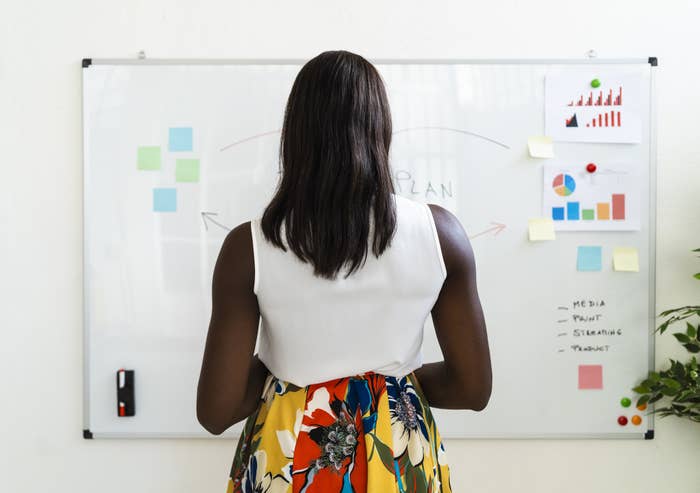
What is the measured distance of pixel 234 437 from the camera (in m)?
1.81

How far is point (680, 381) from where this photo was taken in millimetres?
1757

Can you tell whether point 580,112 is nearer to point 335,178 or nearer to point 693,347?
point 693,347

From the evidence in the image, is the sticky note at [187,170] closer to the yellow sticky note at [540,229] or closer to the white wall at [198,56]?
the white wall at [198,56]

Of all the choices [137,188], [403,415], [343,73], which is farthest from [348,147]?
[137,188]

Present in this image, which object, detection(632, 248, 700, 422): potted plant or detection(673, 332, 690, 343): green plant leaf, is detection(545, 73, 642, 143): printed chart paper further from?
detection(673, 332, 690, 343): green plant leaf

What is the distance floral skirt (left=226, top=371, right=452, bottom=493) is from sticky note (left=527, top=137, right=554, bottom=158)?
1.03 metres

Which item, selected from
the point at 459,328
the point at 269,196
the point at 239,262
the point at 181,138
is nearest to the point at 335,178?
the point at 239,262

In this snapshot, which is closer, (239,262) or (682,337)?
(239,262)

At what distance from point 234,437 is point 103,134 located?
0.95 metres

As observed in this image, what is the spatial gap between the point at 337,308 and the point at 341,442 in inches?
8.3

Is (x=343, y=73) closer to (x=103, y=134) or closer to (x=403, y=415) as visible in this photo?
(x=403, y=415)

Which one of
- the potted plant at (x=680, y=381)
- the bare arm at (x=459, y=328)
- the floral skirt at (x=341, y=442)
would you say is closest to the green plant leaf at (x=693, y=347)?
the potted plant at (x=680, y=381)

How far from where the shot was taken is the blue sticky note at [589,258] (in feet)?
5.93

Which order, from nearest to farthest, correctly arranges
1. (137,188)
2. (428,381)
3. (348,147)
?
(348,147) → (428,381) → (137,188)
